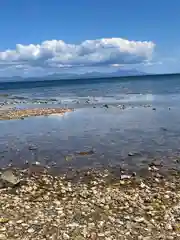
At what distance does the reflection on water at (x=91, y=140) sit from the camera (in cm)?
2064

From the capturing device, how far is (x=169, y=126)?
31.5 metres

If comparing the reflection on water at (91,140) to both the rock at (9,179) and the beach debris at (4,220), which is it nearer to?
the rock at (9,179)

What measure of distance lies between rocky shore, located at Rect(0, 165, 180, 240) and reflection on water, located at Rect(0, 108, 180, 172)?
2748 mm

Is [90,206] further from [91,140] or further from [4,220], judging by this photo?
[91,140]

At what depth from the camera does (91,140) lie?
2617cm

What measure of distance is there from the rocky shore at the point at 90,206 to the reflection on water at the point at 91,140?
108 inches

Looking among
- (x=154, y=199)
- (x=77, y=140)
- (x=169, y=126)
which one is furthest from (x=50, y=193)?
(x=169, y=126)

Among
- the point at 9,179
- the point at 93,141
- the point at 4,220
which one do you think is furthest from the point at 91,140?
the point at 4,220

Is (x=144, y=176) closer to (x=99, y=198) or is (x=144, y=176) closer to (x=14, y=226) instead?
(x=99, y=198)

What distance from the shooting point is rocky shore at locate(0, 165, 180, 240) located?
10562mm

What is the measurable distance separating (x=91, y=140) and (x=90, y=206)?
13623 millimetres

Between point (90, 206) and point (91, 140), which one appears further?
point (91, 140)

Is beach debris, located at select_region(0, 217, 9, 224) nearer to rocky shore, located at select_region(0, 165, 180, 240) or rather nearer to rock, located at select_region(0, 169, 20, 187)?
rocky shore, located at select_region(0, 165, 180, 240)

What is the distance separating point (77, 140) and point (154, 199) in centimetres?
1356
